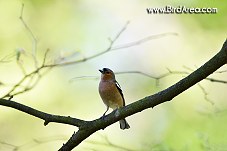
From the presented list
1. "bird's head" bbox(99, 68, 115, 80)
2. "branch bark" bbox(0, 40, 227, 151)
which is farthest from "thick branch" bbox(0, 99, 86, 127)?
"bird's head" bbox(99, 68, 115, 80)

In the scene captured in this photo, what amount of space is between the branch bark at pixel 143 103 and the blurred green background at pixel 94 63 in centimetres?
316

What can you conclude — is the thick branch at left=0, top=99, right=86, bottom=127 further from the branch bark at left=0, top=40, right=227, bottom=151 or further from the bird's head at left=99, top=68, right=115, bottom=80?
the bird's head at left=99, top=68, right=115, bottom=80

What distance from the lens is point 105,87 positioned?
4.55m

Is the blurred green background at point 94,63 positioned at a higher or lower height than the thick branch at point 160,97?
lower

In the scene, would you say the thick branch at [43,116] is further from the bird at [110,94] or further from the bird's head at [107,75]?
the bird's head at [107,75]

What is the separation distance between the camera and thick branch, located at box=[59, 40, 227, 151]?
2666 millimetres

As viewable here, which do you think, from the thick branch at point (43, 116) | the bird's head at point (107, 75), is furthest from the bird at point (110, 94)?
the thick branch at point (43, 116)

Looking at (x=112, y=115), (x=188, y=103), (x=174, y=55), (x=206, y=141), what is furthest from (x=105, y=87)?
(x=174, y=55)

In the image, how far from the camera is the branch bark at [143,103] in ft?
8.77

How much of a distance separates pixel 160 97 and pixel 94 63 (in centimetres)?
411

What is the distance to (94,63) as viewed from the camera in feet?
22.5

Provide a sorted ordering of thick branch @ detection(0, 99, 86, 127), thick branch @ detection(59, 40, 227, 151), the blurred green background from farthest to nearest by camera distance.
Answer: the blurred green background, thick branch @ detection(0, 99, 86, 127), thick branch @ detection(59, 40, 227, 151)

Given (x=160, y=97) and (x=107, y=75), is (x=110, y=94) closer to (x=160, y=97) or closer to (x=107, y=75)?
(x=107, y=75)

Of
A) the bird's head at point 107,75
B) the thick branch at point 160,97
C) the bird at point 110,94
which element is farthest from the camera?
the bird's head at point 107,75
